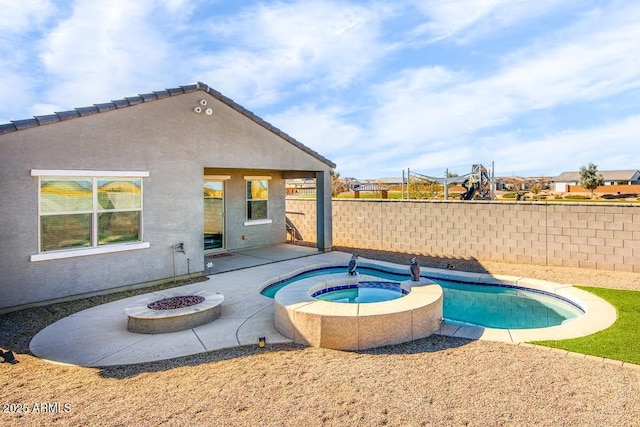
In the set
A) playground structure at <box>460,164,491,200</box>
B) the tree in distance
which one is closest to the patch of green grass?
playground structure at <box>460,164,491,200</box>

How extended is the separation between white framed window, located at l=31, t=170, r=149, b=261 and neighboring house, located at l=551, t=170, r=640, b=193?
74.7 metres

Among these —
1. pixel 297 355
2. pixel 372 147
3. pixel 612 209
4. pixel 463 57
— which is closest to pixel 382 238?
pixel 612 209

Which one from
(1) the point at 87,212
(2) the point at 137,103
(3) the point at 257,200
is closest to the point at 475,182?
(3) the point at 257,200

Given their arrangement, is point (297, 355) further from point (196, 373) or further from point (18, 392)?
point (18, 392)

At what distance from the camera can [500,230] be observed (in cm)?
1383

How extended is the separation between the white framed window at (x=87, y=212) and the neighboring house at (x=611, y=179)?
7474 centimetres

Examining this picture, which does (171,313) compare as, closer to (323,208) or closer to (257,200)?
(323,208)

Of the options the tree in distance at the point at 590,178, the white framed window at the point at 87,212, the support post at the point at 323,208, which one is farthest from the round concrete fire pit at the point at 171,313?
the tree in distance at the point at 590,178

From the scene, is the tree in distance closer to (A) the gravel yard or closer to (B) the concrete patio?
(B) the concrete patio

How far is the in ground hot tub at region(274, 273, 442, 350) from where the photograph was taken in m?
6.58

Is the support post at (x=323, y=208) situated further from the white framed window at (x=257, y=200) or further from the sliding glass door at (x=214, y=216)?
the sliding glass door at (x=214, y=216)

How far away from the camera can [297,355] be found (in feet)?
20.6

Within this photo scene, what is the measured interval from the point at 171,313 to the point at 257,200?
32.8 ft

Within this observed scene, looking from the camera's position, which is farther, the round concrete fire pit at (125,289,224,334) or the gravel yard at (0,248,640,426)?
the round concrete fire pit at (125,289,224,334)
